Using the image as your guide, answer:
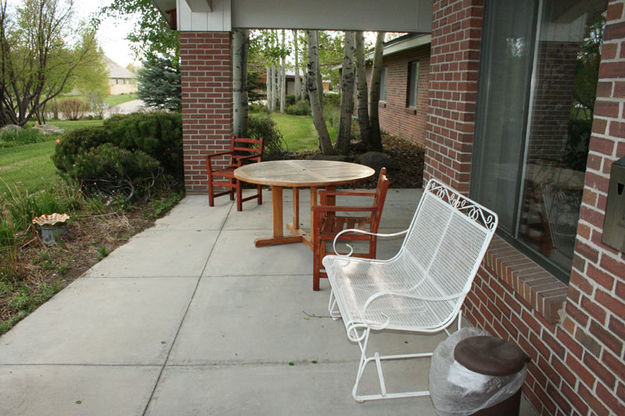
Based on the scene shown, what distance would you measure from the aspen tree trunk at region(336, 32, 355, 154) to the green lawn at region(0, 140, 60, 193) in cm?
642

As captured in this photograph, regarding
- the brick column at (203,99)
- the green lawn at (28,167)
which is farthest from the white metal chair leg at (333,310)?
the green lawn at (28,167)

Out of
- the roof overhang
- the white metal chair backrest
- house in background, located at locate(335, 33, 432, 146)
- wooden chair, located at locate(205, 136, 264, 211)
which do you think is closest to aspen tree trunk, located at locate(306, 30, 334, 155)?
house in background, located at locate(335, 33, 432, 146)

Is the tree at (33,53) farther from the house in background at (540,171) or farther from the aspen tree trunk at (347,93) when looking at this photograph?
the house in background at (540,171)

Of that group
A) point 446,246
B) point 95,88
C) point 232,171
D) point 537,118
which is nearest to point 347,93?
point 232,171

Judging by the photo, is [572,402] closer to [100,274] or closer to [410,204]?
[100,274]

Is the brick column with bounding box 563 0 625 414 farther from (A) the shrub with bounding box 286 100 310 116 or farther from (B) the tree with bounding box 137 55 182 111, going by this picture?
(A) the shrub with bounding box 286 100 310 116

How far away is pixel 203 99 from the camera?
Result: 778 cm

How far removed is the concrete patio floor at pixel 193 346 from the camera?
2779 millimetres

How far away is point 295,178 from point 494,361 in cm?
317

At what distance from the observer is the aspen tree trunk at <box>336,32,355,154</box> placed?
37.6 ft

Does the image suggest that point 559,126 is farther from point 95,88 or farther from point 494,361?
point 95,88

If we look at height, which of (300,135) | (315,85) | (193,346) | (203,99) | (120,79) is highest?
(120,79)

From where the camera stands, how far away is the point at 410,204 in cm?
741

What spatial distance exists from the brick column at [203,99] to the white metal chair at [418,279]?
483cm
